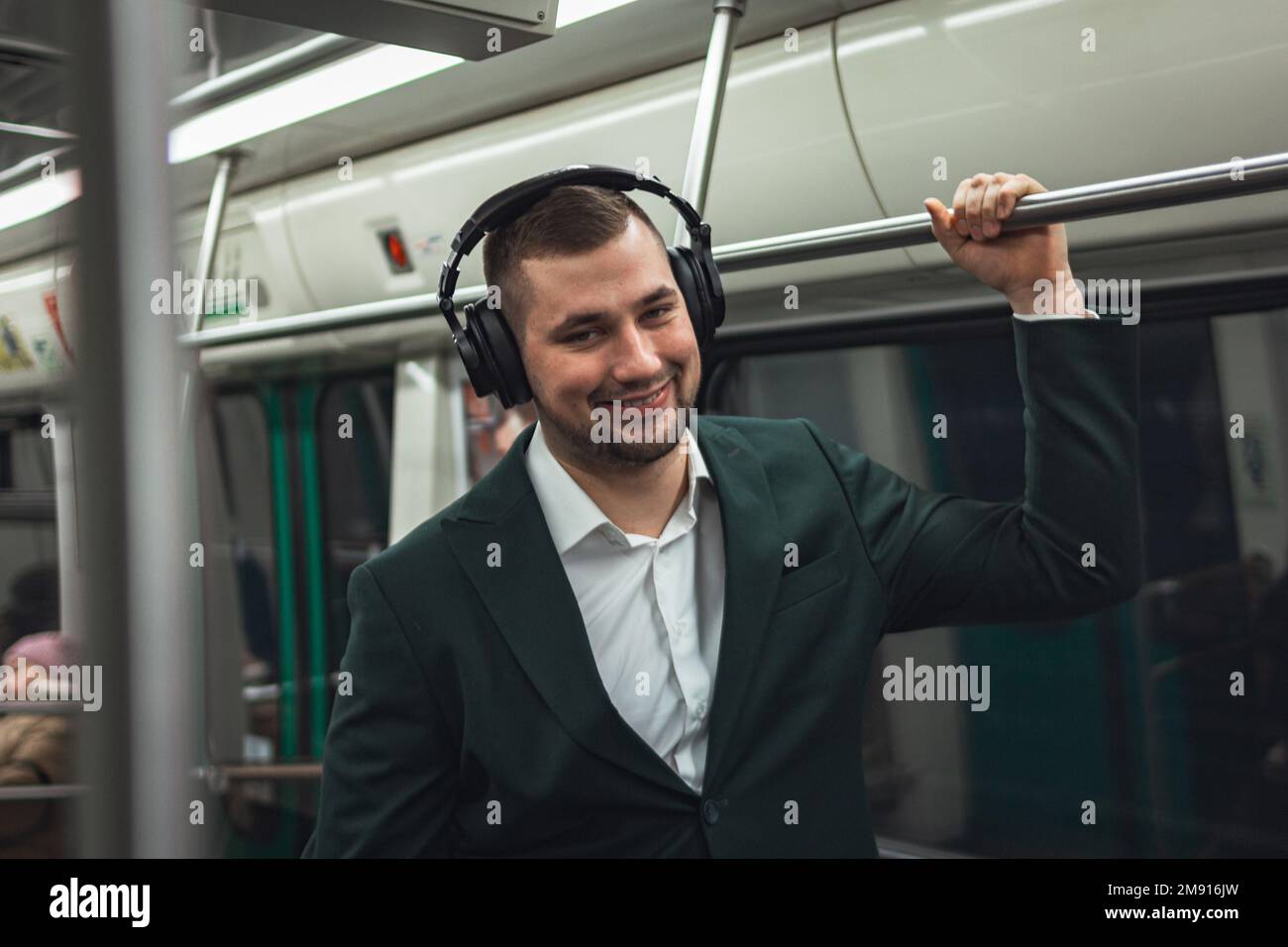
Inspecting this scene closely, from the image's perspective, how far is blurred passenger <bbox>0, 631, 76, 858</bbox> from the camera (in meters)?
0.67

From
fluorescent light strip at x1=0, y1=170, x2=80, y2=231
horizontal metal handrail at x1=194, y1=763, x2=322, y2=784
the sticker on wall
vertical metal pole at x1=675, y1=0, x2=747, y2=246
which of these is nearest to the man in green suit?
vertical metal pole at x1=675, y1=0, x2=747, y2=246

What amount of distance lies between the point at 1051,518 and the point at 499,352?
0.81m

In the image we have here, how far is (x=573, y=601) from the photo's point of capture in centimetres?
155

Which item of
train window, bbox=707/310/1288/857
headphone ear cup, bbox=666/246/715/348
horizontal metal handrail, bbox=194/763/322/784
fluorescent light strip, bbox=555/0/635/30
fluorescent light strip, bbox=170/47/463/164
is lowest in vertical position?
horizontal metal handrail, bbox=194/763/322/784

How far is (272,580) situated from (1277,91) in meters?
4.65

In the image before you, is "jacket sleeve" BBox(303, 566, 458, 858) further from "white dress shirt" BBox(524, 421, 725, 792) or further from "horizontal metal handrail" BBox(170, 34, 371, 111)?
"horizontal metal handrail" BBox(170, 34, 371, 111)

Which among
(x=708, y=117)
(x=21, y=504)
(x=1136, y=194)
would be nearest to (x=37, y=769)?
(x=1136, y=194)

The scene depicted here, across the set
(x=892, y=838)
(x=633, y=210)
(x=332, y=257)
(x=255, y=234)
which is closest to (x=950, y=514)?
(x=633, y=210)

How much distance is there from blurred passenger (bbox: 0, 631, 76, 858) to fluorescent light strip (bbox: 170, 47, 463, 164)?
4.86 feet

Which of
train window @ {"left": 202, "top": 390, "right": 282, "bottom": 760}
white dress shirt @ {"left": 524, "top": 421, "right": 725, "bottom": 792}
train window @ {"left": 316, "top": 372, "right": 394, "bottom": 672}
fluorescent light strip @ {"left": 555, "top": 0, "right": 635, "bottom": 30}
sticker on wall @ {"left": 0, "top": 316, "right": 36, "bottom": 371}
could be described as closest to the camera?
white dress shirt @ {"left": 524, "top": 421, "right": 725, "bottom": 792}

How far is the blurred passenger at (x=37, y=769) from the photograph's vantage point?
26.4 inches

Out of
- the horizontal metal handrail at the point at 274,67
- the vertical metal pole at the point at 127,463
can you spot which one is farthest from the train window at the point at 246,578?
the vertical metal pole at the point at 127,463

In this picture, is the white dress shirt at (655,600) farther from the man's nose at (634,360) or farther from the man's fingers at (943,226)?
the man's fingers at (943,226)

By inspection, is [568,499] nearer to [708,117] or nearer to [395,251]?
[708,117]
